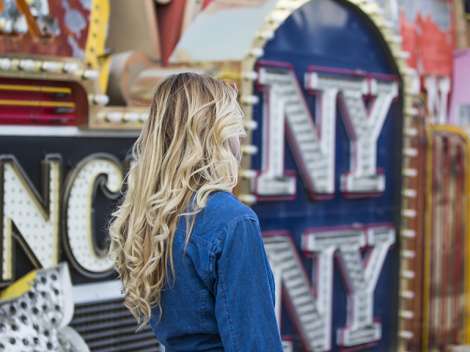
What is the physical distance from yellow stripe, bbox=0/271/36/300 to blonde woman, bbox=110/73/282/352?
1.53m

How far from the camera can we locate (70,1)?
3.99 metres

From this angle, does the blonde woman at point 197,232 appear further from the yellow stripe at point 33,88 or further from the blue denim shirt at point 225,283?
the yellow stripe at point 33,88

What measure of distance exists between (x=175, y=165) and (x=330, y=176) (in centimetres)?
315

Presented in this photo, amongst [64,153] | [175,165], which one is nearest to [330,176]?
[64,153]

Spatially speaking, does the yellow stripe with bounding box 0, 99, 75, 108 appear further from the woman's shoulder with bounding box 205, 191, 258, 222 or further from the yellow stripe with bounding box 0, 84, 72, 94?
the woman's shoulder with bounding box 205, 191, 258, 222

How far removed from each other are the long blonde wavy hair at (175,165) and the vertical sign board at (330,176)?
2447 millimetres

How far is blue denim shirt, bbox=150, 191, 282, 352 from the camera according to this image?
1.91m

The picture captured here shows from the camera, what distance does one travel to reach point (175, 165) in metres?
1.99

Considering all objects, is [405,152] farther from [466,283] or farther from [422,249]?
[466,283]

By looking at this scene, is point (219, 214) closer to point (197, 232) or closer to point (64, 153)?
point (197, 232)

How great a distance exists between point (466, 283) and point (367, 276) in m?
1.49

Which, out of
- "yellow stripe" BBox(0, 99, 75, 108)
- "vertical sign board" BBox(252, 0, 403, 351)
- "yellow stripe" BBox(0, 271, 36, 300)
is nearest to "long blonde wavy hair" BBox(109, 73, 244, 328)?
"yellow stripe" BBox(0, 271, 36, 300)

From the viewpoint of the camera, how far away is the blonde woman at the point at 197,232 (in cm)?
191

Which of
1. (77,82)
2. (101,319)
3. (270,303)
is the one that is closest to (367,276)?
(101,319)
